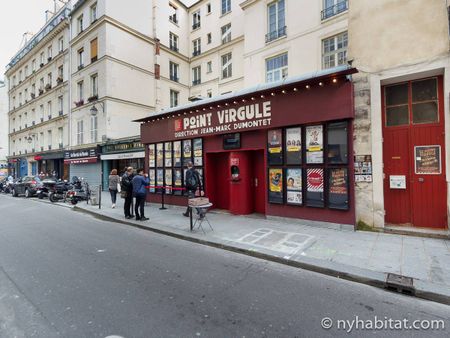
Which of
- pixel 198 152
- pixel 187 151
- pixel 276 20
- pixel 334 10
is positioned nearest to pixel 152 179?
pixel 187 151

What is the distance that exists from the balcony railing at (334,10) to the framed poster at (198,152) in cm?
957

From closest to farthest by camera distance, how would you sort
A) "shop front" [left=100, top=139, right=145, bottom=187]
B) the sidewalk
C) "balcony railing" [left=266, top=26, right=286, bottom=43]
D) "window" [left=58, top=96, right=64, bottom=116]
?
1. the sidewalk
2. "balcony railing" [left=266, top=26, right=286, bottom=43]
3. "shop front" [left=100, top=139, right=145, bottom=187]
4. "window" [left=58, top=96, right=64, bottom=116]

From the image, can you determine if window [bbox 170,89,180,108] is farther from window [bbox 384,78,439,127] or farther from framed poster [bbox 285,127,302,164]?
window [bbox 384,78,439,127]

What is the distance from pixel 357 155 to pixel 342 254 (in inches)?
117

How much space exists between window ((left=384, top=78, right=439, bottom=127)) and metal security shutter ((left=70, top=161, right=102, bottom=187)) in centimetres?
1841

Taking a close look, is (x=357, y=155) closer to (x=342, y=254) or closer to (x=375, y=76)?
(x=375, y=76)

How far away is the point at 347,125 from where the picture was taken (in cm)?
632

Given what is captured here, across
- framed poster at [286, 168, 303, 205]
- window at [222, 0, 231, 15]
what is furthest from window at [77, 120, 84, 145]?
framed poster at [286, 168, 303, 205]

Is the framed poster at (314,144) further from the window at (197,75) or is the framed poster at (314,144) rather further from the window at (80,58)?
the window at (80,58)

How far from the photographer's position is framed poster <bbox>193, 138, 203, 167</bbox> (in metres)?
9.49

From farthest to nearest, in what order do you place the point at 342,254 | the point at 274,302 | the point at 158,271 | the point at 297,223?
1. the point at 297,223
2. the point at 342,254
3. the point at 158,271
4. the point at 274,302

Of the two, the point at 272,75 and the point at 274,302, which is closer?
the point at 274,302

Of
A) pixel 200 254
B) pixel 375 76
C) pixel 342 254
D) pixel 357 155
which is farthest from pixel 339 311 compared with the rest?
pixel 375 76

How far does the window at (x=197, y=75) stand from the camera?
928 inches
